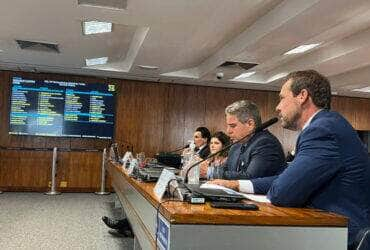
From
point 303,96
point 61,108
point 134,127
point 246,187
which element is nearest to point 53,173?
point 61,108

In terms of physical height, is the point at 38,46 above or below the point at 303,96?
above

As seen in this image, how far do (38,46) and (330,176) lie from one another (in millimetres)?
5461

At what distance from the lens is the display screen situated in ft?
24.0

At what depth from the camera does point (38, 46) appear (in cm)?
587

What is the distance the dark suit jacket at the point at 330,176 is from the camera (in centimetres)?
130

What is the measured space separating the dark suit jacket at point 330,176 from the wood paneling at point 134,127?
668 centimetres

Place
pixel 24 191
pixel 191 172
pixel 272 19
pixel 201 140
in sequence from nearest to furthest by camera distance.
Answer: pixel 191 172, pixel 272 19, pixel 201 140, pixel 24 191

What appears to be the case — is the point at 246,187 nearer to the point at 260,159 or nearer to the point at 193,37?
the point at 260,159

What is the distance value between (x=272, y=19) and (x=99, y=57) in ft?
11.3

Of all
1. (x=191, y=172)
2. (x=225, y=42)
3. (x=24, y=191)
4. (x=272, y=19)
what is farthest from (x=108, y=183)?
(x=191, y=172)

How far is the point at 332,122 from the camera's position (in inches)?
54.4

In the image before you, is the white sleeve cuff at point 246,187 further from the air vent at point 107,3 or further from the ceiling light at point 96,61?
the ceiling light at point 96,61

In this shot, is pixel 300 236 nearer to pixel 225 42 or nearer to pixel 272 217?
pixel 272 217

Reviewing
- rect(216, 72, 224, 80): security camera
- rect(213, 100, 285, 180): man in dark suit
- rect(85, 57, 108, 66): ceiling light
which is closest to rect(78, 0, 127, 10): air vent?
rect(213, 100, 285, 180): man in dark suit
